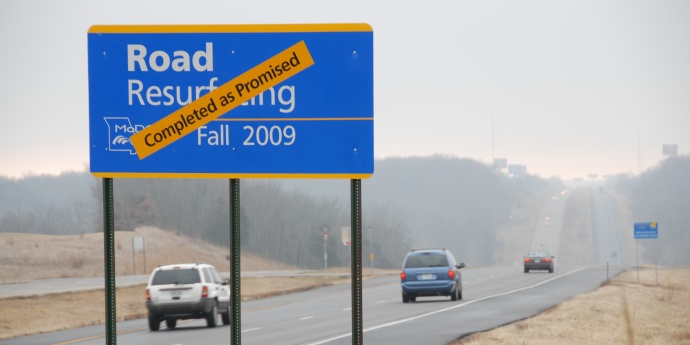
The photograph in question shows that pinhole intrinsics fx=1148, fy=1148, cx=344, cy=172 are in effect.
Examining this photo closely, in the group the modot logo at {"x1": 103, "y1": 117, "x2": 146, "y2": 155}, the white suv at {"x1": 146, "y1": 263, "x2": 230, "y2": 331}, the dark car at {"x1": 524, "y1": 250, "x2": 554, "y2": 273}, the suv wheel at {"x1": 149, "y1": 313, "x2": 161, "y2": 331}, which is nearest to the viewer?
the modot logo at {"x1": 103, "y1": 117, "x2": 146, "y2": 155}

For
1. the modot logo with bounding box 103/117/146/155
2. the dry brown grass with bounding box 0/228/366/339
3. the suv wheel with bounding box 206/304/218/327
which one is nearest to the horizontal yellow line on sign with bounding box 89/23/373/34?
the modot logo with bounding box 103/117/146/155

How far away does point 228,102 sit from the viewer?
38.2 feet

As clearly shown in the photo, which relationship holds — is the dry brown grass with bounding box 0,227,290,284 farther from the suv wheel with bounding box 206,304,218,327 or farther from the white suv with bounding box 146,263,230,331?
the white suv with bounding box 146,263,230,331

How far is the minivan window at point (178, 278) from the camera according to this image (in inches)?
1151

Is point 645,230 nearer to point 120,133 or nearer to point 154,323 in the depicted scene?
point 154,323

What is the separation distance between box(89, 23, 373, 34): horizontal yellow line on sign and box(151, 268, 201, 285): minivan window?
1795 cm

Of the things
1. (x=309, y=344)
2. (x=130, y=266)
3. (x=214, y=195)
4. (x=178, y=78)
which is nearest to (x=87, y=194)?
(x=214, y=195)

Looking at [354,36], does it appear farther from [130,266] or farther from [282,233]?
[282,233]

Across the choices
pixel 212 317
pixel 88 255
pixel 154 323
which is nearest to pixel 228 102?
pixel 212 317

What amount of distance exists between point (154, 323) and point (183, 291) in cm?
199

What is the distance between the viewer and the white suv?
2923 cm

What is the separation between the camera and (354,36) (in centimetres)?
1128

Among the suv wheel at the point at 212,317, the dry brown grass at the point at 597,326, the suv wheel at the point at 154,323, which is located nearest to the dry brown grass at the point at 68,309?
the suv wheel at the point at 154,323

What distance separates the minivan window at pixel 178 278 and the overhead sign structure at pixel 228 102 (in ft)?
57.8
